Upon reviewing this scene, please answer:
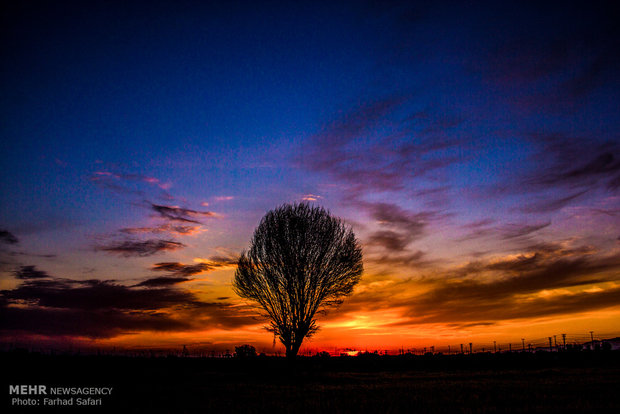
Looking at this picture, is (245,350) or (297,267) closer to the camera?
(297,267)

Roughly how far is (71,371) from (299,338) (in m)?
17.4

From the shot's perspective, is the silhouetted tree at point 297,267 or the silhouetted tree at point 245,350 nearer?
the silhouetted tree at point 297,267

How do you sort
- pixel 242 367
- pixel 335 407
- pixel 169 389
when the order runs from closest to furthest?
pixel 335 407
pixel 169 389
pixel 242 367

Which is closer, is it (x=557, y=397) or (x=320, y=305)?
(x=557, y=397)

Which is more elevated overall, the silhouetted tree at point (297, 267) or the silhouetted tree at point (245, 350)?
the silhouetted tree at point (297, 267)

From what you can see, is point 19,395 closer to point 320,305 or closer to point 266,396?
point 266,396

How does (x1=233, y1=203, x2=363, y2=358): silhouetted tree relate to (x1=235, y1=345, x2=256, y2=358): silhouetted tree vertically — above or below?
above

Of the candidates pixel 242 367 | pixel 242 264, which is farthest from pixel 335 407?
pixel 242 367

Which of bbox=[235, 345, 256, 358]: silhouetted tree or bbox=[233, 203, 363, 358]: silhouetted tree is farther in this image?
bbox=[235, 345, 256, 358]: silhouetted tree

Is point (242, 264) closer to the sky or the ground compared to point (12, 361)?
closer to the sky

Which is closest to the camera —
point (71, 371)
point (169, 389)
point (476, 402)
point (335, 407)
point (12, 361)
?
point (335, 407)

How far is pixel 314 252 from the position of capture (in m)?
36.2

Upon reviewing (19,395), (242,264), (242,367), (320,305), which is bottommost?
(242,367)

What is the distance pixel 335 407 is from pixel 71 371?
23950 millimetres
